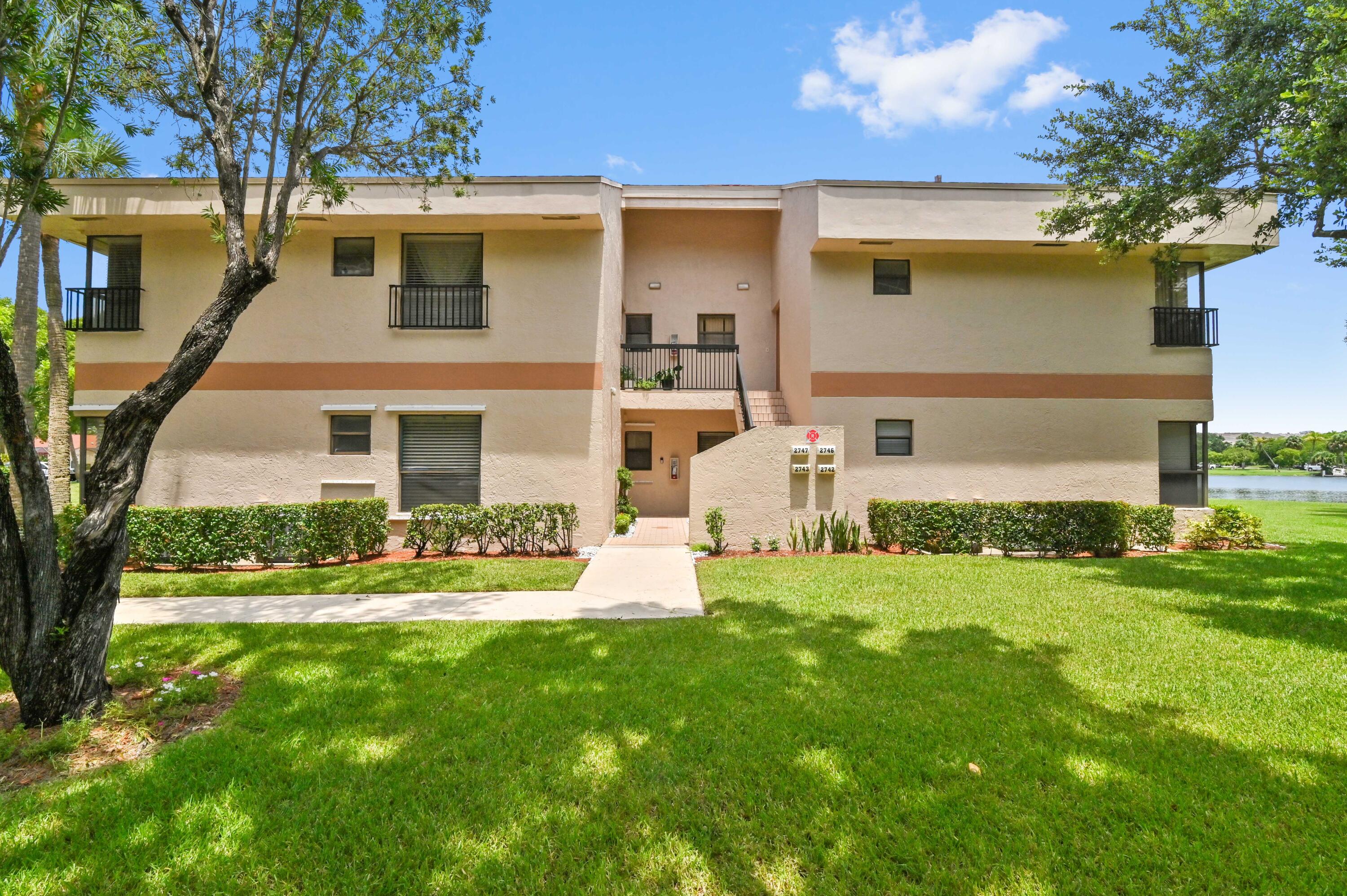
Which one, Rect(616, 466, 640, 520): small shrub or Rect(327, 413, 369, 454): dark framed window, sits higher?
Rect(327, 413, 369, 454): dark framed window

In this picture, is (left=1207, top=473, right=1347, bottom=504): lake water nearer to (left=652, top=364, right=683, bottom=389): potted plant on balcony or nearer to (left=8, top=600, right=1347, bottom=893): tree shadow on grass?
(left=652, top=364, right=683, bottom=389): potted plant on balcony

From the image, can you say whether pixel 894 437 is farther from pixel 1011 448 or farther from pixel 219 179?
pixel 219 179

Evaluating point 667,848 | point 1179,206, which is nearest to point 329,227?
point 667,848

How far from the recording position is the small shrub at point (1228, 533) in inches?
444

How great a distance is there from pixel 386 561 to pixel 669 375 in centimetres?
717

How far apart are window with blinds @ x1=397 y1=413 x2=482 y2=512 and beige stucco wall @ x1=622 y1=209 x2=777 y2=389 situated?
19.3 feet

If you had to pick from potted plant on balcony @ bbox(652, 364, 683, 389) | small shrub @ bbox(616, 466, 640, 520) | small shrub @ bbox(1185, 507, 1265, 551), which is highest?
potted plant on balcony @ bbox(652, 364, 683, 389)

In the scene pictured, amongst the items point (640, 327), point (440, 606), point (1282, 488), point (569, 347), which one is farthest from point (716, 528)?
point (1282, 488)

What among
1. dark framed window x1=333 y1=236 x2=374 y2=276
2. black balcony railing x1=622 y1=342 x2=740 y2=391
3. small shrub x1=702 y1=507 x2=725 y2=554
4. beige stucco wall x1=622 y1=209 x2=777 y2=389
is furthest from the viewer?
beige stucco wall x1=622 y1=209 x2=777 y2=389

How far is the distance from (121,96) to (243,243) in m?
3.36

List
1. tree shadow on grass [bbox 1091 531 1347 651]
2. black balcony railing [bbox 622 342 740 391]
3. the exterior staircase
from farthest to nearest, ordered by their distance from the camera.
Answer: black balcony railing [bbox 622 342 740 391]
the exterior staircase
tree shadow on grass [bbox 1091 531 1347 651]

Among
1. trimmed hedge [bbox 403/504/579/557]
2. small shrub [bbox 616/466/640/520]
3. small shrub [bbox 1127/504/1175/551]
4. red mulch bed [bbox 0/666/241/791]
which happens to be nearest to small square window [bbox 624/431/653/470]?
small shrub [bbox 616/466/640/520]

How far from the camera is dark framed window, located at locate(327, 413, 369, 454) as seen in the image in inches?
440

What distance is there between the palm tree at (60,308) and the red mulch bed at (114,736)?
7.99 metres
